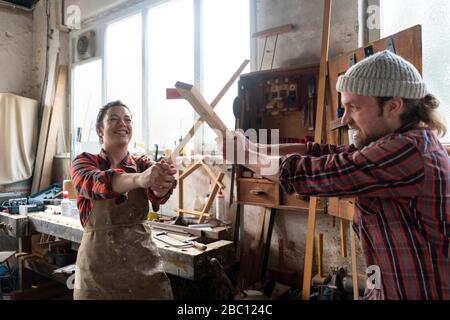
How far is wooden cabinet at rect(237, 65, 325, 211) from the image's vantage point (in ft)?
7.50

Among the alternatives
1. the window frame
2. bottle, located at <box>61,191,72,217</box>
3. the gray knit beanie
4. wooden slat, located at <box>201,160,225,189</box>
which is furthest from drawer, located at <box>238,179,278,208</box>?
bottle, located at <box>61,191,72,217</box>

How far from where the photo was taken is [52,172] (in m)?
4.50

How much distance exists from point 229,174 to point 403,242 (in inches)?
75.1

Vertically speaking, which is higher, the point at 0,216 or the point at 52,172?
the point at 52,172

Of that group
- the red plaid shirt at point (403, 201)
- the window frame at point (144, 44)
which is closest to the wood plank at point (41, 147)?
the window frame at point (144, 44)

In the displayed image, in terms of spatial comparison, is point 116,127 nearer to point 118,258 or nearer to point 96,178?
point 96,178

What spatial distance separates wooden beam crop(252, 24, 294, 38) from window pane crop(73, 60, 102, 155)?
2402mm

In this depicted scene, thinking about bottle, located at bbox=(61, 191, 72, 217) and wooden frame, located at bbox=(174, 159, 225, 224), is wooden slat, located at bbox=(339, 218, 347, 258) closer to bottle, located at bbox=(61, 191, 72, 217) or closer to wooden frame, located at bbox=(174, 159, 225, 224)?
wooden frame, located at bbox=(174, 159, 225, 224)

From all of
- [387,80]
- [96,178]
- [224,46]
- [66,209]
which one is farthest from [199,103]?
[66,209]

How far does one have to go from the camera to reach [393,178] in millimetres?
870

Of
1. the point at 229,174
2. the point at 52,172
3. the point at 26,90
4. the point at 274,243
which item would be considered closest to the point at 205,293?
the point at 274,243

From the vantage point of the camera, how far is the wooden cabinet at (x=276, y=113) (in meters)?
2.29
